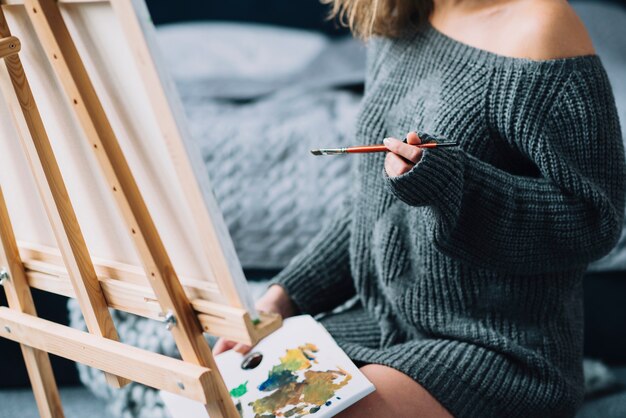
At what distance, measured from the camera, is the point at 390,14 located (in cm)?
117

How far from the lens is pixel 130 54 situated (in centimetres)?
73

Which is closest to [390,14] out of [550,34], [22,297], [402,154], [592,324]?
[550,34]

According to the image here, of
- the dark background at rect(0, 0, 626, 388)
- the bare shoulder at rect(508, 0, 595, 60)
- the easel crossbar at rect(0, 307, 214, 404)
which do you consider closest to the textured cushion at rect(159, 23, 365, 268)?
the dark background at rect(0, 0, 626, 388)

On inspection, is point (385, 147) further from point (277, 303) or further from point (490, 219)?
point (277, 303)

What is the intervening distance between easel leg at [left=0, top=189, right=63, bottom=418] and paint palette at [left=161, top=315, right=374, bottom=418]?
19 centimetres

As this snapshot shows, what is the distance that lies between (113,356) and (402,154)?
16.1 inches

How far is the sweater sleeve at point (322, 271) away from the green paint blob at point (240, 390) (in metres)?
0.27

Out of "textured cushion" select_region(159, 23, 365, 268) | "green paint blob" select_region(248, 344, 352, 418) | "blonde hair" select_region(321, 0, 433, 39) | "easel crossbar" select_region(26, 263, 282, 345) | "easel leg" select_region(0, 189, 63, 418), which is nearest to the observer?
"easel crossbar" select_region(26, 263, 282, 345)

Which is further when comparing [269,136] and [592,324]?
[269,136]

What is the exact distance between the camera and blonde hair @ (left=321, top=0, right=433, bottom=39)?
3.80ft

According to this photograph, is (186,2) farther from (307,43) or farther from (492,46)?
(492,46)

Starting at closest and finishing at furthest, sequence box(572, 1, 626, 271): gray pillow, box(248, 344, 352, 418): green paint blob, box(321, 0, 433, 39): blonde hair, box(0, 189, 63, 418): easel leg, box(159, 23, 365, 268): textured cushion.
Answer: box(248, 344, 352, 418): green paint blob
box(0, 189, 63, 418): easel leg
box(321, 0, 433, 39): blonde hair
box(572, 1, 626, 271): gray pillow
box(159, 23, 365, 268): textured cushion

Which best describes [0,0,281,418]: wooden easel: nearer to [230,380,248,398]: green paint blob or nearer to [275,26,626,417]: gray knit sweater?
[230,380,248,398]: green paint blob

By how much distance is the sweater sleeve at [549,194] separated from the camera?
0.93 meters
